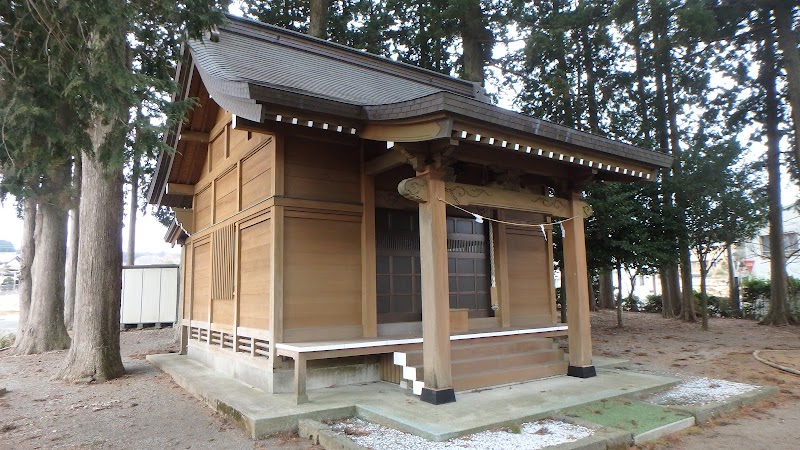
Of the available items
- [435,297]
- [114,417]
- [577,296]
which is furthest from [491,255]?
[114,417]

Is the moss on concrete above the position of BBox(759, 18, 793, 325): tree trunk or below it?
below

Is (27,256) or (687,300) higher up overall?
(27,256)

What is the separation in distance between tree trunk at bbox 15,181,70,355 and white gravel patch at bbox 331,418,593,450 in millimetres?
9675

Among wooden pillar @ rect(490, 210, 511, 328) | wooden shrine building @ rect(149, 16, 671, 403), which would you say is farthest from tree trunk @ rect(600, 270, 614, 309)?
wooden pillar @ rect(490, 210, 511, 328)

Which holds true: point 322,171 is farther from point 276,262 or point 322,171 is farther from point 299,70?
point 299,70

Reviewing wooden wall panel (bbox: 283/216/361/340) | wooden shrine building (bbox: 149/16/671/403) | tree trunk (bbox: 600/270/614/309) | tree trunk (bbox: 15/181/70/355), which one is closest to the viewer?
wooden shrine building (bbox: 149/16/671/403)

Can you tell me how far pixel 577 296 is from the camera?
256 inches

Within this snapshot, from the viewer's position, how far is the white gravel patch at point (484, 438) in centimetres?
390

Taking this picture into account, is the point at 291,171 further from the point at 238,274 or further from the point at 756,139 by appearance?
the point at 756,139

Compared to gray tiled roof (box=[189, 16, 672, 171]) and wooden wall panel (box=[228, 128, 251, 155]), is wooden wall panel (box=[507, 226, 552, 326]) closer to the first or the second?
gray tiled roof (box=[189, 16, 672, 171])

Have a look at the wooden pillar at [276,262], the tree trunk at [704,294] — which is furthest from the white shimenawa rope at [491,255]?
the tree trunk at [704,294]

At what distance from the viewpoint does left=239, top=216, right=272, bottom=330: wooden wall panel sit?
5.95 m

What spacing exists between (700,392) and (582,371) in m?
1.31

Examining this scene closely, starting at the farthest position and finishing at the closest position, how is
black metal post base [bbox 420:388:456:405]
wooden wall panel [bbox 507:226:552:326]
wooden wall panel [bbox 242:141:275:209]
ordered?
wooden wall panel [bbox 507:226:552:326] → wooden wall panel [bbox 242:141:275:209] → black metal post base [bbox 420:388:456:405]
